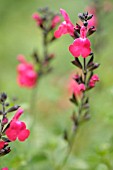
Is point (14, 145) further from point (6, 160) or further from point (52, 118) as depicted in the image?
point (52, 118)

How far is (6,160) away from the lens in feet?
8.94

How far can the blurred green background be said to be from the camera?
3.38 metres

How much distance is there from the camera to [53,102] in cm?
562

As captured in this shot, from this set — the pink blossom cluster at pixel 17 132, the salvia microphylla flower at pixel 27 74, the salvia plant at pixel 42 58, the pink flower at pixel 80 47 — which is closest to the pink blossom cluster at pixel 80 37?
the pink flower at pixel 80 47

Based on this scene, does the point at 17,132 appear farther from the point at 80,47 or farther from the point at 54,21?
the point at 54,21

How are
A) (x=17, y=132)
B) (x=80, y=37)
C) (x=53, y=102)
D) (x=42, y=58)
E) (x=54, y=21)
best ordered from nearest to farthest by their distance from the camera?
1. (x=17, y=132)
2. (x=80, y=37)
3. (x=54, y=21)
4. (x=42, y=58)
5. (x=53, y=102)

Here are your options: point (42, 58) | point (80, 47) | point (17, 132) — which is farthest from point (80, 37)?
point (42, 58)

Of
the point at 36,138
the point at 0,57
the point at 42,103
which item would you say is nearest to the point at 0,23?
the point at 0,57

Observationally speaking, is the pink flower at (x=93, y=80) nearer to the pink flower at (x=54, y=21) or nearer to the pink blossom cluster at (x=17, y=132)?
the pink blossom cluster at (x=17, y=132)

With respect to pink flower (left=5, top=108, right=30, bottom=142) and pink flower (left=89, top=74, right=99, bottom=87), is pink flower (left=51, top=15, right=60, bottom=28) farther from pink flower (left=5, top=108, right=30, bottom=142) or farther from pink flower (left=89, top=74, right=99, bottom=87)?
pink flower (left=5, top=108, right=30, bottom=142)

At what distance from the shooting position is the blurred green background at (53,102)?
11.1 feet

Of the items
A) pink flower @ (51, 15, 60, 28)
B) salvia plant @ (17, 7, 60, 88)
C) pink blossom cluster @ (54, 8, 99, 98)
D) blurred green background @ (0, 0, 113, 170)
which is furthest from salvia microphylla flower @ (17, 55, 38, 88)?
pink blossom cluster @ (54, 8, 99, 98)

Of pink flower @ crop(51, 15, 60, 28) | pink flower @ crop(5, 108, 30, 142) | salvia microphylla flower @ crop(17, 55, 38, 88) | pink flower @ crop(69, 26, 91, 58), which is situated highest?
salvia microphylla flower @ crop(17, 55, 38, 88)

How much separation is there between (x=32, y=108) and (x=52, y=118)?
421 millimetres
